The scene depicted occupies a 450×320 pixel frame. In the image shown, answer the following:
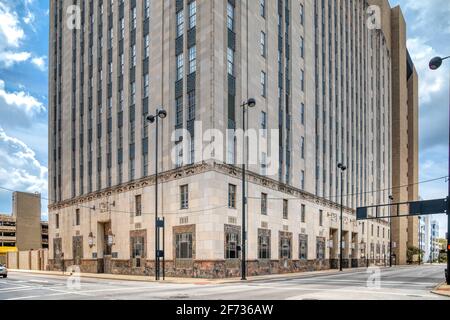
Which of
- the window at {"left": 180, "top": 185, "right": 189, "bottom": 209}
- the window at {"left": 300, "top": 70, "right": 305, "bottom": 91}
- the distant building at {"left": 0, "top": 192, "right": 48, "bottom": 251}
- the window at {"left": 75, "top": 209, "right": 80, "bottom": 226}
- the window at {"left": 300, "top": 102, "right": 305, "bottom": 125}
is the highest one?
the window at {"left": 300, "top": 70, "right": 305, "bottom": 91}

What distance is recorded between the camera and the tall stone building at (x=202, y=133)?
38125mm

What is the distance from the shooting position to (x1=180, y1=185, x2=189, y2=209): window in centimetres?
3853

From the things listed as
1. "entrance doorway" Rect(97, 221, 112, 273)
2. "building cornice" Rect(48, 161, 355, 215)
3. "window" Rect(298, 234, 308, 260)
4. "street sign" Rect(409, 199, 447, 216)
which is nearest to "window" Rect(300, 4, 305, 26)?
"building cornice" Rect(48, 161, 355, 215)

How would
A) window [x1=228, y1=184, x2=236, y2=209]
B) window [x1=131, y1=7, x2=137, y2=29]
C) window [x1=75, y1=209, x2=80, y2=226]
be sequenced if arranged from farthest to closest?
1. window [x1=75, y1=209, x2=80, y2=226]
2. window [x1=131, y1=7, x2=137, y2=29]
3. window [x1=228, y1=184, x2=236, y2=209]

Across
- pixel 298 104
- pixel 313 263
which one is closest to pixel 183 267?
pixel 313 263

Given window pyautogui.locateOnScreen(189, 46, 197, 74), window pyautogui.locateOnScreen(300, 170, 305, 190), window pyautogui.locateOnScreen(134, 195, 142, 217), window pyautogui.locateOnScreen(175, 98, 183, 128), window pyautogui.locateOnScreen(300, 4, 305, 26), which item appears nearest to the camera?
window pyautogui.locateOnScreen(189, 46, 197, 74)

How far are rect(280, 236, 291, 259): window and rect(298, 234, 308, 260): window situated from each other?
9.76 ft

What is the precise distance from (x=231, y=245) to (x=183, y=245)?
13.6ft

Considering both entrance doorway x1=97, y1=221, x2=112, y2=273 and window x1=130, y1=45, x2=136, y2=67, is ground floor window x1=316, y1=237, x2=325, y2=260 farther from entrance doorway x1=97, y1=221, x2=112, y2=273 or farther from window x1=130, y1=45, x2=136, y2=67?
window x1=130, y1=45, x2=136, y2=67

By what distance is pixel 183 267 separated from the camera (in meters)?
37.6

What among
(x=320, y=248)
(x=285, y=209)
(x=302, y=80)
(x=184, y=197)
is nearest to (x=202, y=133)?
(x=184, y=197)

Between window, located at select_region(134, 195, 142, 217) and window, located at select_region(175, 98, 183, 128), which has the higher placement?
window, located at select_region(175, 98, 183, 128)

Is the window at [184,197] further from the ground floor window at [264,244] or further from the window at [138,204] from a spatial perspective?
the ground floor window at [264,244]

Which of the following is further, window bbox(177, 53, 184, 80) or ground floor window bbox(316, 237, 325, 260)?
ground floor window bbox(316, 237, 325, 260)
